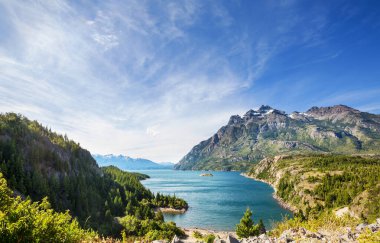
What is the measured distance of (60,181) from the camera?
111938 millimetres

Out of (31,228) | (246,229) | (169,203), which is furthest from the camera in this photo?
(169,203)

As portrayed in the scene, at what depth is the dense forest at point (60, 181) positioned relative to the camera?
294 ft

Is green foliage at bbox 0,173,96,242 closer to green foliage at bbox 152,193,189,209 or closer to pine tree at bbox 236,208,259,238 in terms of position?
pine tree at bbox 236,208,259,238

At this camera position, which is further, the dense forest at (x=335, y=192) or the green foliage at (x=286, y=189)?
the green foliage at (x=286, y=189)

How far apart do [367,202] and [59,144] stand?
143 metres

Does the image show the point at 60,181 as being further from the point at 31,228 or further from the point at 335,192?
the point at 335,192

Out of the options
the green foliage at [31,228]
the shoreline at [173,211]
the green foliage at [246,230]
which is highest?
the green foliage at [31,228]

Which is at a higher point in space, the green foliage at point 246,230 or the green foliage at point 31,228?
the green foliage at point 31,228

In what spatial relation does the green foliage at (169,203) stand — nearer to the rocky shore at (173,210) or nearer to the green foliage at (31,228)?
the rocky shore at (173,210)

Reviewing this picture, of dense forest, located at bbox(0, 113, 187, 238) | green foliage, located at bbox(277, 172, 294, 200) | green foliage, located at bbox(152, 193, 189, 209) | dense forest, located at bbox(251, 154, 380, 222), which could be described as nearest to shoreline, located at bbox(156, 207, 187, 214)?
green foliage, located at bbox(152, 193, 189, 209)

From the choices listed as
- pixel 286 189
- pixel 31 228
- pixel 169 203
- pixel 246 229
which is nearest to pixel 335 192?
pixel 286 189

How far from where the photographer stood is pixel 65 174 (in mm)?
118375

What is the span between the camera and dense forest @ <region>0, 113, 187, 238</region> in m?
89.6

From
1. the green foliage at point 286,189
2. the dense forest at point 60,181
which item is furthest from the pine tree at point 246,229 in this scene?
the green foliage at point 286,189
